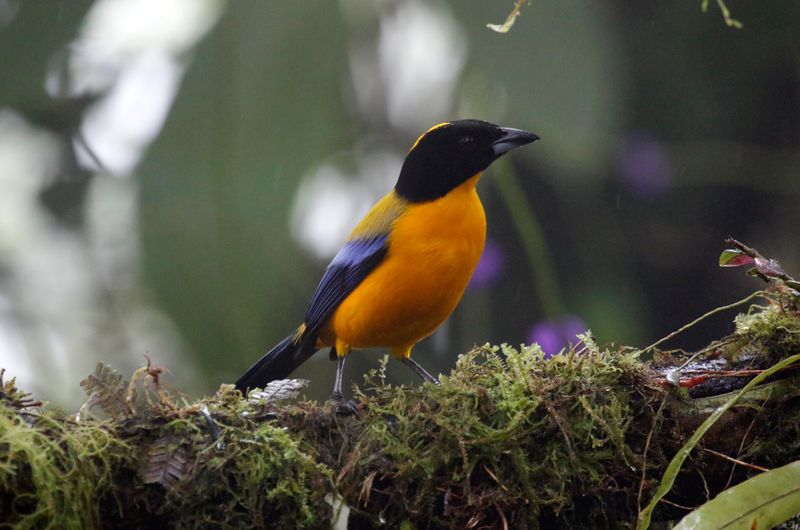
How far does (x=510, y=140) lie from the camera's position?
437 centimetres

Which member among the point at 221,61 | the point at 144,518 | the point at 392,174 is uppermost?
the point at 221,61

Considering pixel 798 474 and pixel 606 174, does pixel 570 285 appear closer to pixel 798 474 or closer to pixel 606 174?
pixel 606 174

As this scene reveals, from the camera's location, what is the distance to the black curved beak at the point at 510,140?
4328mm

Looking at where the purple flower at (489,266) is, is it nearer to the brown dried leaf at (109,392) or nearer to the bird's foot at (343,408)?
the bird's foot at (343,408)

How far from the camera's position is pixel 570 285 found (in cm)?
654

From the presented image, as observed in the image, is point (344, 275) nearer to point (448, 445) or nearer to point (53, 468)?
point (448, 445)

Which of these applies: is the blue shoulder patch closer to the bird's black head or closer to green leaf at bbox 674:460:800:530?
the bird's black head

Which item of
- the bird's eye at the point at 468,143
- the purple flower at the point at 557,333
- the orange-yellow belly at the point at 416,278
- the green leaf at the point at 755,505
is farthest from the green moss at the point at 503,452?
the purple flower at the point at 557,333

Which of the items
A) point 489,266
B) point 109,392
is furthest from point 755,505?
point 489,266

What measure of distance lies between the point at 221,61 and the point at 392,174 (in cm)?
159

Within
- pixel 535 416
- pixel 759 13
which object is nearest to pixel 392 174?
pixel 759 13

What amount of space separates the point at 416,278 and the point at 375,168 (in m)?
2.04

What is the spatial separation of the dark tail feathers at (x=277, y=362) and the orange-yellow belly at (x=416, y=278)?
22 centimetres

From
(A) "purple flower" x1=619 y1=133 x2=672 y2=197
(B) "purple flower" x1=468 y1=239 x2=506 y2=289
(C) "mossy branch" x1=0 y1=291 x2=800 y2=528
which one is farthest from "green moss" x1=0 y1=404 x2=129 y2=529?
(A) "purple flower" x1=619 y1=133 x2=672 y2=197
